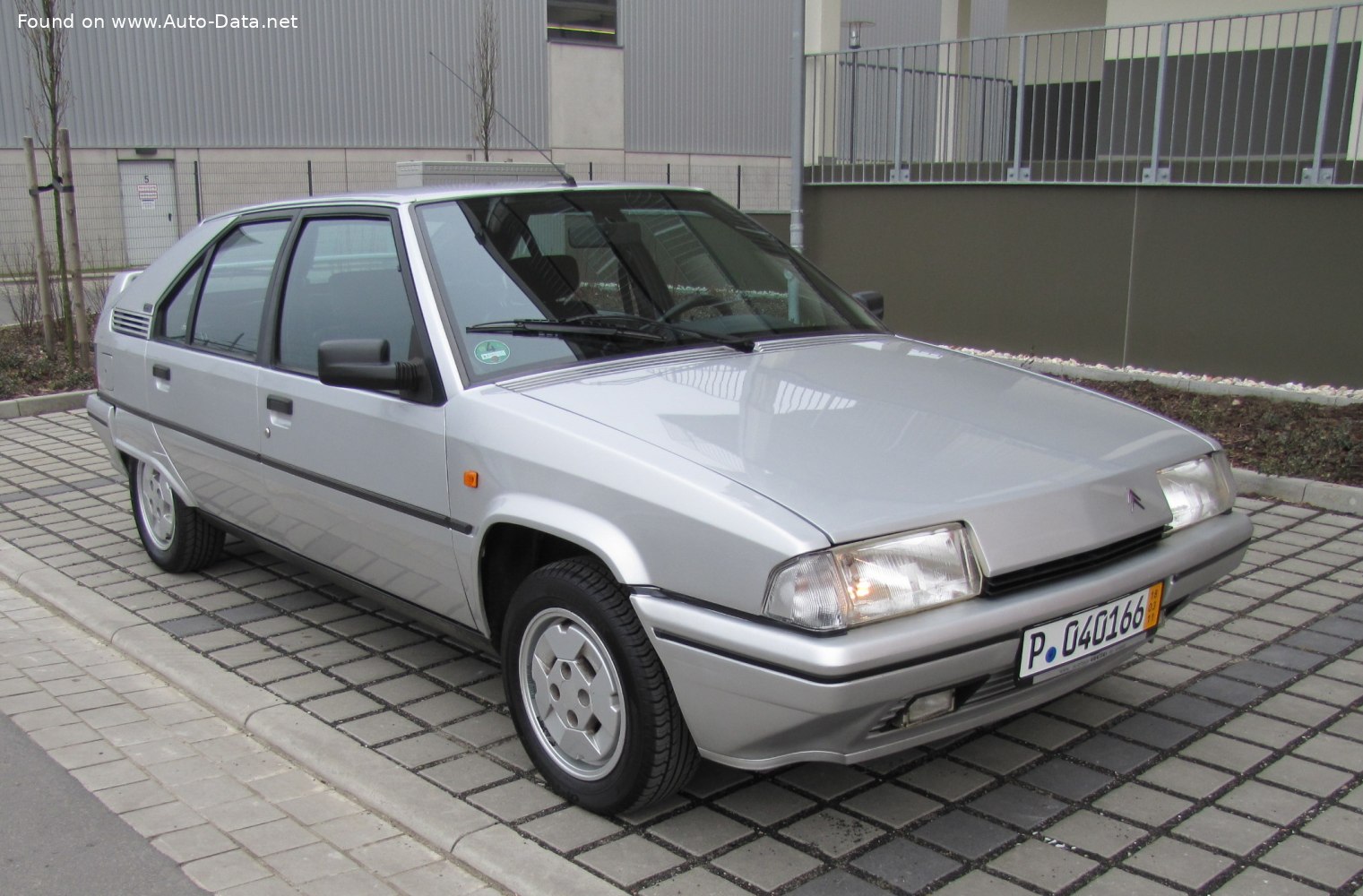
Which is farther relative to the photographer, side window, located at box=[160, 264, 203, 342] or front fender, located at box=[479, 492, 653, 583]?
side window, located at box=[160, 264, 203, 342]

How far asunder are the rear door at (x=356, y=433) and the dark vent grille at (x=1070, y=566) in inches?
61.5

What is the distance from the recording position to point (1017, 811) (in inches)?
127

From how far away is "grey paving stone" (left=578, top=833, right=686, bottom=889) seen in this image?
2.96 metres

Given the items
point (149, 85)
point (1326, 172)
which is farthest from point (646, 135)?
point (1326, 172)

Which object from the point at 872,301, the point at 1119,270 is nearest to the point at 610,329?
the point at 872,301

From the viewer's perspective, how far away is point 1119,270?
9.55m

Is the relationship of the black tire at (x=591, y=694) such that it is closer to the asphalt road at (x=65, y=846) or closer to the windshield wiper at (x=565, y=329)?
the windshield wiper at (x=565, y=329)

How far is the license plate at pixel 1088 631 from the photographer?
2912 millimetres

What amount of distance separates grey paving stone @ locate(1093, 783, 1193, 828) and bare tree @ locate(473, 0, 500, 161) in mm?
19806

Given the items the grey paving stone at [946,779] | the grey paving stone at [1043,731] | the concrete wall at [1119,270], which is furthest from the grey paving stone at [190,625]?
the concrete wall at [1119,270]

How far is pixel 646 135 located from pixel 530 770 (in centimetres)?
2994

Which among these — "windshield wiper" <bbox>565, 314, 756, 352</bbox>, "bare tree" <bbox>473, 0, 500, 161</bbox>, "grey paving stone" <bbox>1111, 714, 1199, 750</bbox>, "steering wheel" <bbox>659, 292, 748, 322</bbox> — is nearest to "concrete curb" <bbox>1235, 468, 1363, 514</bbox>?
"grey paving stone" <bbox>1111, 714, 1199, 750</bbox>

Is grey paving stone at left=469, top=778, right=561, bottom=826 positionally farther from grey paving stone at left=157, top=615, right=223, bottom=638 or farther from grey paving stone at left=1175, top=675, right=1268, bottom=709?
grey paving stone at left=1175, top=675, right=1268, bottom=709

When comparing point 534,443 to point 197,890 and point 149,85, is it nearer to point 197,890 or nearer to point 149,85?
point 197,890
